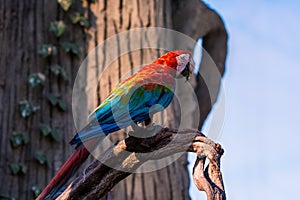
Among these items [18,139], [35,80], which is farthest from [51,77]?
[18,139]

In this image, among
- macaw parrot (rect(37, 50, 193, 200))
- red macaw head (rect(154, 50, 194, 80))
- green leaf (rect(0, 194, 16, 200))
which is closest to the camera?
macaw parrot (rect(37, 50, 193, 200))

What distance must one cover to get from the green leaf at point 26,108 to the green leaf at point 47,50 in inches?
13.5

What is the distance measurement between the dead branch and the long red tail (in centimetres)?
5

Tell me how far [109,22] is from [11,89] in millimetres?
805

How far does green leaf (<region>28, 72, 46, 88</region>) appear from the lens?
3.83 metres

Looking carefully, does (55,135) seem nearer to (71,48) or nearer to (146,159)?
(71,48)

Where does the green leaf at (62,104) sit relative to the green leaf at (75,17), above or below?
below

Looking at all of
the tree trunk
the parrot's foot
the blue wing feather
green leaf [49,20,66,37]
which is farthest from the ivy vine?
the parrot's foot

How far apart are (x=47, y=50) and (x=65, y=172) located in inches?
72.0

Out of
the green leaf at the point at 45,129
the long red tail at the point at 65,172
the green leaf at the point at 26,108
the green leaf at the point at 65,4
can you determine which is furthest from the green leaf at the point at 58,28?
the long red tail at the point at 65,172

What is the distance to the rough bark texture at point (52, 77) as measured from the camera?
3.73 metres

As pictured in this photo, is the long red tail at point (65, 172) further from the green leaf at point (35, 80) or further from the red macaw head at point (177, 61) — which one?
the green leaf at point (35, 80)

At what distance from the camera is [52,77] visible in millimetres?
3939

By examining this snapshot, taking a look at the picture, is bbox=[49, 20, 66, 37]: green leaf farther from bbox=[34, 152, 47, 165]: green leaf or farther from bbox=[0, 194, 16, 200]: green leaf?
bbox=[0, 194, 16, 200]: green leaf
